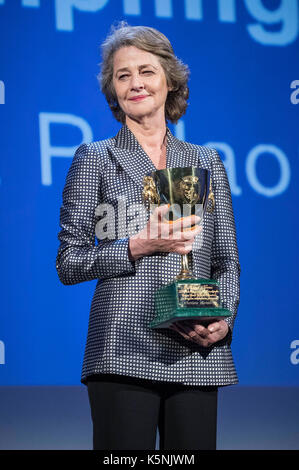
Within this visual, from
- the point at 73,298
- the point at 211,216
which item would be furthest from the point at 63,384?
the point at 211,216

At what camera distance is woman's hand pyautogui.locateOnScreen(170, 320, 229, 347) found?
1.18 meters

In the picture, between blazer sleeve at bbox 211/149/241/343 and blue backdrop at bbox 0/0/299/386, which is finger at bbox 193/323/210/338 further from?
blue backdrop at bbox 0/0/299/386

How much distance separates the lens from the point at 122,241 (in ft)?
4.04

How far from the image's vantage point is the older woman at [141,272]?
1172 millimetres

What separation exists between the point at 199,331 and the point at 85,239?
295mm

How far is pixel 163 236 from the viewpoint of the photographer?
45.2 inches

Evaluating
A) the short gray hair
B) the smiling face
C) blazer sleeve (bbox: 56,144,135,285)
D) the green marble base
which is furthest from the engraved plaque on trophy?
the short gray hair

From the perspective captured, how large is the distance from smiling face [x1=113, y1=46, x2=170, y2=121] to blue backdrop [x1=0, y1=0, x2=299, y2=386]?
4.80 ft

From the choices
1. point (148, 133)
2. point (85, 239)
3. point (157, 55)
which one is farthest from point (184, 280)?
point (157, 55)

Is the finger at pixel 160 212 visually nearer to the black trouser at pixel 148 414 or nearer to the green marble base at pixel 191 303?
the green marble base at pixel 191 303
